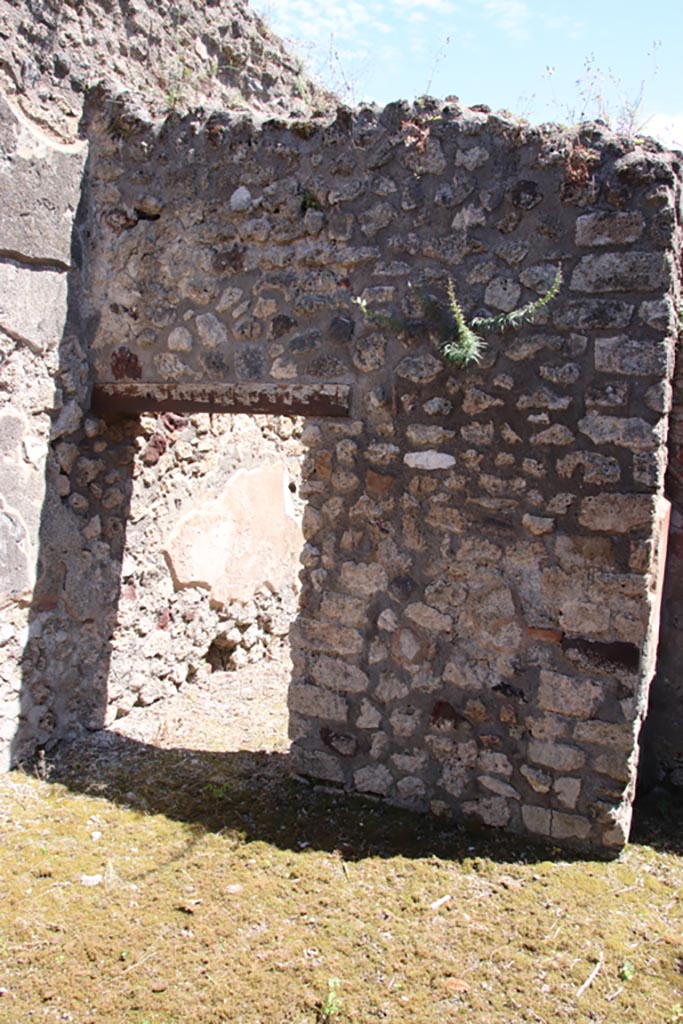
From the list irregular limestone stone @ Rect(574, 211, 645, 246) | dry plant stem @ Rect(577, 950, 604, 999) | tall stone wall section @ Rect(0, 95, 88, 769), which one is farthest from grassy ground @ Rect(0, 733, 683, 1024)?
irregular limestone stone @ Rect(574, 211, 645, 246)

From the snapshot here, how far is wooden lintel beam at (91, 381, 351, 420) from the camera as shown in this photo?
349 cm

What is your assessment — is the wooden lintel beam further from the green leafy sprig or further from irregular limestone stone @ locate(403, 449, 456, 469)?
the green leafy sprig

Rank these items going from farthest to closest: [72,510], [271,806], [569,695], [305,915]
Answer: [72,510]
[271,806]
[569,695]
[305,915]

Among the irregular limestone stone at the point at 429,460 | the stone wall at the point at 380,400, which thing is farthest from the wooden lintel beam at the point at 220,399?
the irregular limestone stone at the point at 429,460

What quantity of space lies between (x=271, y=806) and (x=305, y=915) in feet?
2.43

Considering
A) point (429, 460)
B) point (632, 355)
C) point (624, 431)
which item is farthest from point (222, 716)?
point (632, 355)

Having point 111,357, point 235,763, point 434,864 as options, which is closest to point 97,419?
point 111,357

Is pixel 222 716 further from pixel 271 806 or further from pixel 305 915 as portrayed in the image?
pixel 305 915

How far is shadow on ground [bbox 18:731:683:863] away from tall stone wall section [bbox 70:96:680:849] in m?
0.13

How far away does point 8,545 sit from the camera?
3713 millimetres

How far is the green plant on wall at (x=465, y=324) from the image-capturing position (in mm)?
3088

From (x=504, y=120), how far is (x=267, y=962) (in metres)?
3.03

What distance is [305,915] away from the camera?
2.83 meters

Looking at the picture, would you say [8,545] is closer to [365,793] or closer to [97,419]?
[97,419]
